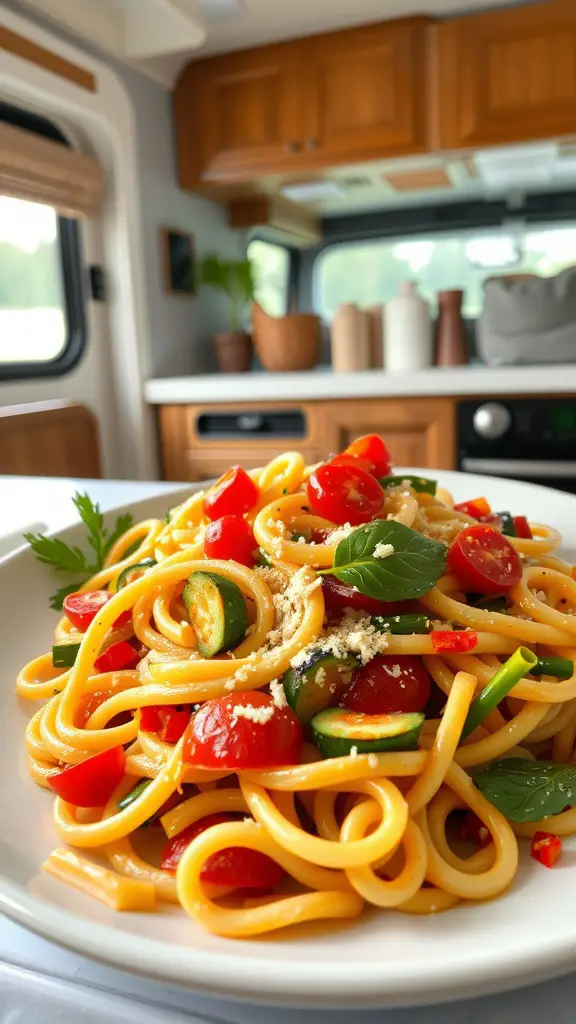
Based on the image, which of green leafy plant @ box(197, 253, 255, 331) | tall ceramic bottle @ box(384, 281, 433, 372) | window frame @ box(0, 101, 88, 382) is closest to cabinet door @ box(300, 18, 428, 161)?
tall ceramic bottle @ box(384, 281, 433, 372)

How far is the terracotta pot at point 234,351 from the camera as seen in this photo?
157 inches

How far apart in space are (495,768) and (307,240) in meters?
4.29

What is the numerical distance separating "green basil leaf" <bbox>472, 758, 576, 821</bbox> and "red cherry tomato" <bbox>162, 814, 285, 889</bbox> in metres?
0.18

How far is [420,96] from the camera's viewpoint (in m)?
3.24

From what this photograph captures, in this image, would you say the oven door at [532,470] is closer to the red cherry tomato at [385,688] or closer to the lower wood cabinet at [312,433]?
the lower wood cabinet at [312,433]

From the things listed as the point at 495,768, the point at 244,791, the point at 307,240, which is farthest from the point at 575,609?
the point at 307,240

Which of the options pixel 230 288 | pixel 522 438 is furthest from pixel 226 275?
pixel 522 438

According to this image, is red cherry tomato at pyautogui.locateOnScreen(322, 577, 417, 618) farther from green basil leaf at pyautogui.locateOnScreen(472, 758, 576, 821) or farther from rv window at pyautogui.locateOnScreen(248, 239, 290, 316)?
rv window at pyautogui.locateOnScreen(248, 239, 290, 316)

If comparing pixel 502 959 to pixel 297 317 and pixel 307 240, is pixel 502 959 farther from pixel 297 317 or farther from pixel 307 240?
pixel 307 240

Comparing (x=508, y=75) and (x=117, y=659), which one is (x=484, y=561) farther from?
(x=508, y=75)

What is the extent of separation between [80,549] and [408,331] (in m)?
2.66

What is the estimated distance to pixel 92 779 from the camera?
2.09ft

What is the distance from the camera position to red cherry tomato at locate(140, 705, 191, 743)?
672mm

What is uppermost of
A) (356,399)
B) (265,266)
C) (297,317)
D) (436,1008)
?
(265,266)
